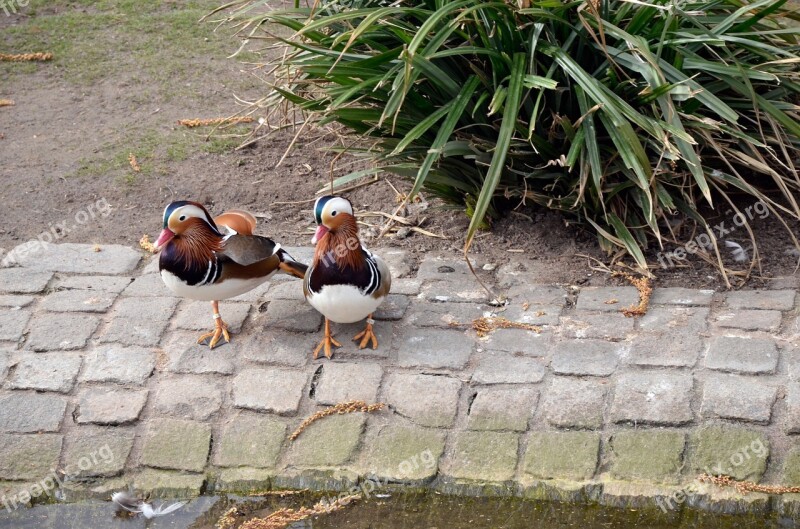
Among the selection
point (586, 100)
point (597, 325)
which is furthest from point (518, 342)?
point (586, 100)

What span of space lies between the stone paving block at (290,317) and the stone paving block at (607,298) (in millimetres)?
1213

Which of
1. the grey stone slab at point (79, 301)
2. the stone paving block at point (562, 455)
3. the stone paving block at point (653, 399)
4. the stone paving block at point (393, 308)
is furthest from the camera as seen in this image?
the grey stone slab at point (79, 301)

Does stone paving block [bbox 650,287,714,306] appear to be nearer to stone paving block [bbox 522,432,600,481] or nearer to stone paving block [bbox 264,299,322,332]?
stone paving block [bbox 522,432,600,481]

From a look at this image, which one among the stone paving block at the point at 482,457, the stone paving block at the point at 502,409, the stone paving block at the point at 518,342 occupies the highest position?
the stone paving block at the point at 502,409

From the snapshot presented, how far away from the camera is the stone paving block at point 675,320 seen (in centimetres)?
399

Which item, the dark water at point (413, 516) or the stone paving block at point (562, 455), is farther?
the stone paving block at point (562, 455)

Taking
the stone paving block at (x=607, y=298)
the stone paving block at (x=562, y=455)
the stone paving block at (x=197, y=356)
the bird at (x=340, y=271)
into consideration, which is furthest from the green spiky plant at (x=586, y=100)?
the stone paving block at (x=197, y=356)

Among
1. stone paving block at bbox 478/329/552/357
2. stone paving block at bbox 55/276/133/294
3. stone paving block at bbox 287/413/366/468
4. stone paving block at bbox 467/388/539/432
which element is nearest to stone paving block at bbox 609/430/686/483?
stone paving block at bbox 467/388/539/432

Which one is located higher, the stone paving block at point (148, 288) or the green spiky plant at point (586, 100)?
the green spiky plant at point (586, 100)

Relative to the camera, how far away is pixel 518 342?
405 centimetres

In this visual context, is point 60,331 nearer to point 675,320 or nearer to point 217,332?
point 217,332

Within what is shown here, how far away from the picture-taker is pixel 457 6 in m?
4.16

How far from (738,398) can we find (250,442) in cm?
189

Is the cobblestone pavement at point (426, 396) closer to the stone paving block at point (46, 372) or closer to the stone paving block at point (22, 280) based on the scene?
the stone paving block at point (46, 372)
